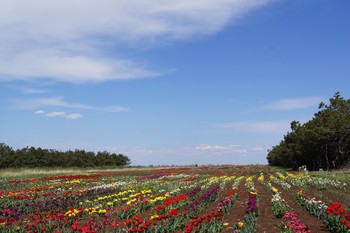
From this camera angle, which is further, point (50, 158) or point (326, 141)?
point (50, 158)

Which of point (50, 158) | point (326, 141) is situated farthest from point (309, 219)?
point (50, 158)

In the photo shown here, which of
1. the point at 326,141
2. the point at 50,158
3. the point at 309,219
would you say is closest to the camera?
the point at 309,219

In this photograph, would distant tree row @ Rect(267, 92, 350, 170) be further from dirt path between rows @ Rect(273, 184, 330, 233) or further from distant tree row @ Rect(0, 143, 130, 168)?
distant tree row @ Rect(0, 143, 130, 168)

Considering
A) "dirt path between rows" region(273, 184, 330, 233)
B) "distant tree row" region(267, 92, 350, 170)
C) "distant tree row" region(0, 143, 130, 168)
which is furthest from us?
"distant tree row" region(0, 143, 130, 168)

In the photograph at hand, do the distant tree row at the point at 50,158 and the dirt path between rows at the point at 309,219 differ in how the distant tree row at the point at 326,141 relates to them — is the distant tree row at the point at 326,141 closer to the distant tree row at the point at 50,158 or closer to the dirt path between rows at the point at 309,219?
the dirt path between rows at the point at 309,219

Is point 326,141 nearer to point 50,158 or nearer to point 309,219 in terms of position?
point 309,219

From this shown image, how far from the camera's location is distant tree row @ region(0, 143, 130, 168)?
257 feet

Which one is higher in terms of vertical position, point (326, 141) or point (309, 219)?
point (326, 141)

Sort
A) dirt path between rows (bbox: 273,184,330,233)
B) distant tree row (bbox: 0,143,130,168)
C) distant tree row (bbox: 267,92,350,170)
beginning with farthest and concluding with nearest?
distant tree row (bbox: 0,143,130,168), distant tree row (bbox: 267,92,350,170), dirt path between rows (bbox: 273,184,330,233)

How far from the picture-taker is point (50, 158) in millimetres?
82875

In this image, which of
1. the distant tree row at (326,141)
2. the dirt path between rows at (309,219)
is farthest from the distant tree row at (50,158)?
the dirt path between rows at (309,219)

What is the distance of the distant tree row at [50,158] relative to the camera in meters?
78.2

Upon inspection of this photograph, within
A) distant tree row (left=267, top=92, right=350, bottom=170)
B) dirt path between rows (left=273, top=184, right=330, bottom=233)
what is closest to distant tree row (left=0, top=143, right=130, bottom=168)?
distant tree row (left=267, top=92, right=350, bottom=170)

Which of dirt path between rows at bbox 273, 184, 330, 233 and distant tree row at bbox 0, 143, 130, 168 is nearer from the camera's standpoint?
dirt path between rows at bbox 273, 184, 330, 233
